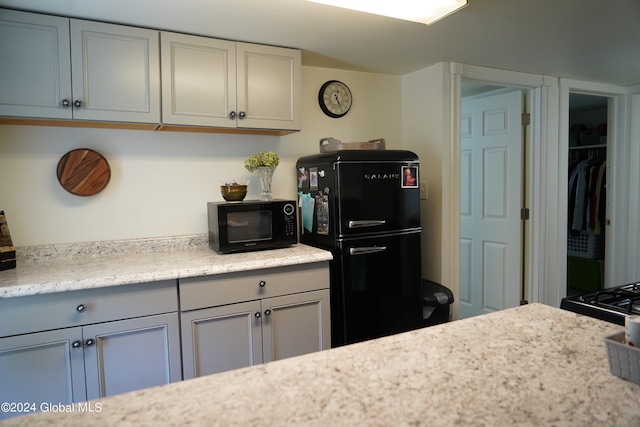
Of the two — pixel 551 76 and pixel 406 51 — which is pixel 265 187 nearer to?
pixel 406 51

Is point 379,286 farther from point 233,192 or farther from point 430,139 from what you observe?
point 430,139

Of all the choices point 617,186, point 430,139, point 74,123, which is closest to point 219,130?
point 74,123

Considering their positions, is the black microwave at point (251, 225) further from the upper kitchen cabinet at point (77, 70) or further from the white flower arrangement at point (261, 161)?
the upper kitchen cabinet at point (77, 70)

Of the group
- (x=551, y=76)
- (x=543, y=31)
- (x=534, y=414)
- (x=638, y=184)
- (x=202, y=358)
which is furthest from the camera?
(x=638, y=184)

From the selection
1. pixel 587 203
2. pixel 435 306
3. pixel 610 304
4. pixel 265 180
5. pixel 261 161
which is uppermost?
pixel 261 161

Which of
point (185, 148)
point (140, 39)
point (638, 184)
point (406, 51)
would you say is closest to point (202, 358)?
point (185, 148)

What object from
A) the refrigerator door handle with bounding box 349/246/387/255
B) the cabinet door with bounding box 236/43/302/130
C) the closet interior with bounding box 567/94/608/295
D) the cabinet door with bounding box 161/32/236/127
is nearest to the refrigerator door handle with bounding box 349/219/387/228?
the refrigerator door handle with bounding box 349/246/387/255

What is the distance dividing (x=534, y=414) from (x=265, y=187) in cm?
205

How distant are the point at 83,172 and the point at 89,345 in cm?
96

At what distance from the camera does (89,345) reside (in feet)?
5.89

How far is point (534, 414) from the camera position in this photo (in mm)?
763

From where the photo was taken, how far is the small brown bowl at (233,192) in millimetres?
2449

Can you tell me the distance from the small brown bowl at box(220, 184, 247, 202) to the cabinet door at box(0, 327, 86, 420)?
3.37 ft

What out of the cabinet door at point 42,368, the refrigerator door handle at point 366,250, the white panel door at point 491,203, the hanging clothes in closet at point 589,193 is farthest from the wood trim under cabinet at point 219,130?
the hanging clothes in closet at point 589,193
